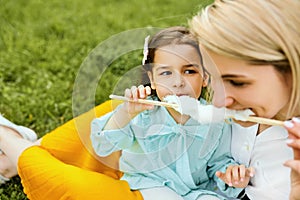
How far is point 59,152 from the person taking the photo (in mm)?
1824

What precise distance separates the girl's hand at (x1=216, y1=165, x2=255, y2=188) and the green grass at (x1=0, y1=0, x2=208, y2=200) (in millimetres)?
408

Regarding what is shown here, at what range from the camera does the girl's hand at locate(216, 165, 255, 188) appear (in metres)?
1.48

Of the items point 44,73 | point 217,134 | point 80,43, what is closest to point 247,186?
point 217,134

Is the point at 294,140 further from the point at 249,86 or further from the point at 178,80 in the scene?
the point at 178,80

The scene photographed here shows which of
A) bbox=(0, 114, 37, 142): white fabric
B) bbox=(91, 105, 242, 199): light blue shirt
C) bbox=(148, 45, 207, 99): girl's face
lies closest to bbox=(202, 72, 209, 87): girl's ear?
bbox=(148, 45, 207, 99): girl's face

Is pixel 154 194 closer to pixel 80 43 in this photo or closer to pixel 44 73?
pixel 44 73

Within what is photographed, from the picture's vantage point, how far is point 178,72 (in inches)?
57.7

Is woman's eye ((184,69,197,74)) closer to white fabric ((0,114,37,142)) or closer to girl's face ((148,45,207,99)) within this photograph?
girl's face ((148,45,207,99))

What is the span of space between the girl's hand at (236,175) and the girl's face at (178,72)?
0.19m

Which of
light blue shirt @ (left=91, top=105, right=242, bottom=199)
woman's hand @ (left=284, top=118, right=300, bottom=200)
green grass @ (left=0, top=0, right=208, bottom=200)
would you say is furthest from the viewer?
green grass @ (left=0, top=0, right=208, bottom=200)

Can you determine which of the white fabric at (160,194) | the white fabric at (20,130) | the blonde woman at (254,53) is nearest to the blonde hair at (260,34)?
the blonde woman at (254,53)

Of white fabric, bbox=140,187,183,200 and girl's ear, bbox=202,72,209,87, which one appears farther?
white fabric, bbox=140,187,183,200

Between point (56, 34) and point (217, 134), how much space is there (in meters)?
1.71

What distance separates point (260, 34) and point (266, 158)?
0.36 m
